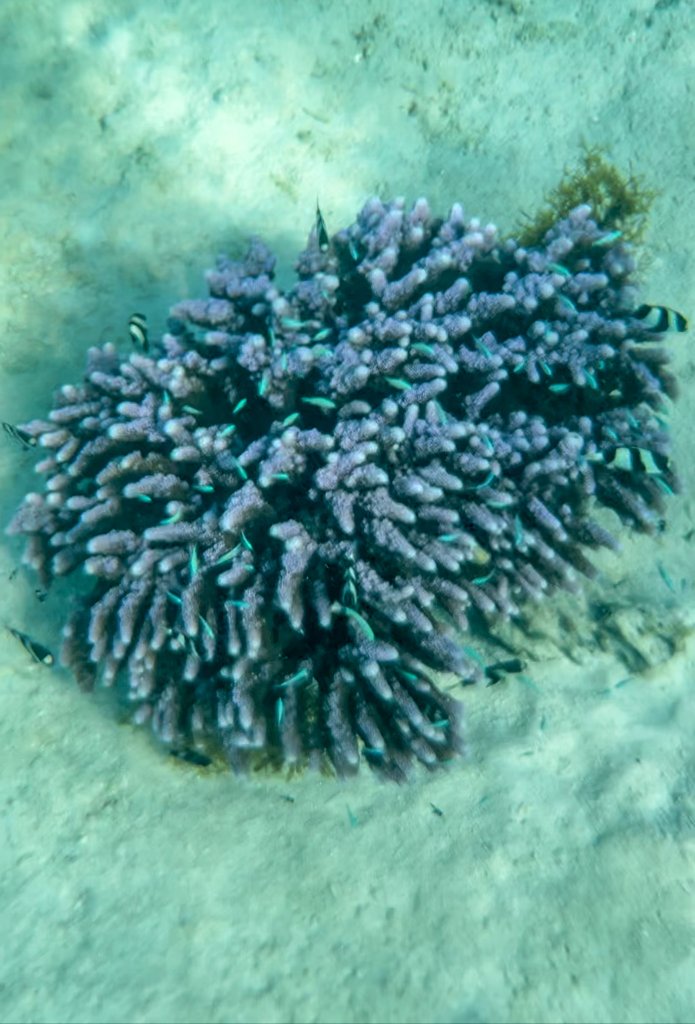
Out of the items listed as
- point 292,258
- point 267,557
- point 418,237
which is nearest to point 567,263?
point 418,237

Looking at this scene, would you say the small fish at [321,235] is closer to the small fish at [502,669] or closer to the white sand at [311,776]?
the white sand at [311,776]

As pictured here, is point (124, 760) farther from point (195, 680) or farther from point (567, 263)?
point (567, 263)

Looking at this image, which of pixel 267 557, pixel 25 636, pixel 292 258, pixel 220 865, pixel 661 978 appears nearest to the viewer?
pixel 661 978

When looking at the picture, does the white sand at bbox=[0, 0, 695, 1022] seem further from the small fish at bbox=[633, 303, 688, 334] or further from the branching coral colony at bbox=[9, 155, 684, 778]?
the small fish at bbox=[633, 303, 688, 334]

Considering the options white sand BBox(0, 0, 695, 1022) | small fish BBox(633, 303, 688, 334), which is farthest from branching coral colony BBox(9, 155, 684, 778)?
white sand BBox(0, 0, 695, 1022)

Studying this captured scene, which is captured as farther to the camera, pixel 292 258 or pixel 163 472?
pixel 292 258

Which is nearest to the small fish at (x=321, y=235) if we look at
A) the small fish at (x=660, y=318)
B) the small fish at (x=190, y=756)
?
the small fish at (x=660, y=318)

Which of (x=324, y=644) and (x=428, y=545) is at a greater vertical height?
(x=428, y=545)

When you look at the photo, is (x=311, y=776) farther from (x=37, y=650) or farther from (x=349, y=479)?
(x=37, y=650)
